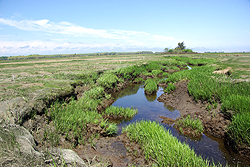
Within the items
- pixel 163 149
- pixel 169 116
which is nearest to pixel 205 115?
pixel 169 116

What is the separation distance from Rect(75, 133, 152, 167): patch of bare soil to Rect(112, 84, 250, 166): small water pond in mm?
1839

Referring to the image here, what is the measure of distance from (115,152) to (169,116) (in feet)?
18.5

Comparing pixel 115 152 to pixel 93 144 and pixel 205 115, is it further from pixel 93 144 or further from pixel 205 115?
pixel 205 115

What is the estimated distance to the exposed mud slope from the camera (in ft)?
24.9

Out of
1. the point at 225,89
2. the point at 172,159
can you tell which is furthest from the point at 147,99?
the point at 172,159

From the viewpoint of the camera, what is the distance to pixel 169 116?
403 inches

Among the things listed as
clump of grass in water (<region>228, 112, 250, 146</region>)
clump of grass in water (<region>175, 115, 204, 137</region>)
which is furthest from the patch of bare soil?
clump of grass in water (<region>228, 112, 250, 146</region>)

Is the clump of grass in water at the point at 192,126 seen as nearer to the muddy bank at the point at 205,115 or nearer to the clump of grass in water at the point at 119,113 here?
the muddy bank at the point at 205,115

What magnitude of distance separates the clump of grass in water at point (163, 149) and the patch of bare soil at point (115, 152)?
0.98ft

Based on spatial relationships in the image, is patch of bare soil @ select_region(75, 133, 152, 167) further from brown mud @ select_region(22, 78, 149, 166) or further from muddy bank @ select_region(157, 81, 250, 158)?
muddy bank @ select_region(157, 81, 250, 158)

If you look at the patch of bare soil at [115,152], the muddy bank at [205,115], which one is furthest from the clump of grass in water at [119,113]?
the patch of bare soil at [115,152]

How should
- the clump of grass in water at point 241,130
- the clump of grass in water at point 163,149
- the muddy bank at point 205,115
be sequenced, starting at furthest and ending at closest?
the muddy bank at point 205,115
the clump of grass in water at point 241,130
the clump of grass in water at point 163,149

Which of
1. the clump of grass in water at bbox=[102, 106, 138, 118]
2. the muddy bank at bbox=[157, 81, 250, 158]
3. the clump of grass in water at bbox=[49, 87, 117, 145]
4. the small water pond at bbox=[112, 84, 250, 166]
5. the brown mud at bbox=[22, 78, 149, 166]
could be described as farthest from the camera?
the clump of grass in water at bbox=[102, 106, 138, 118]

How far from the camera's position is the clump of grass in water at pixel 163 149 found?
4.45 metres
